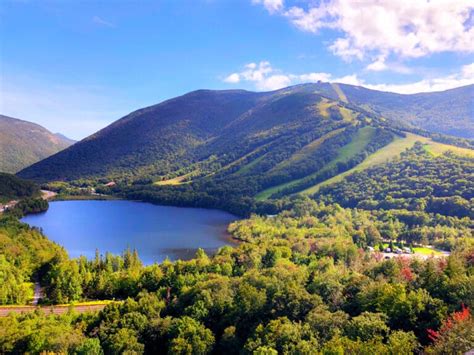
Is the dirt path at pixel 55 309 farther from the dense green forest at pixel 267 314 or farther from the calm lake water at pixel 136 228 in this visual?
the calm lake water at pixel 136 228

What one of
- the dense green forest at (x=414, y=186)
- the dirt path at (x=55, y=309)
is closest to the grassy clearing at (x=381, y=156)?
the dense green forest at (x=414, y=186)

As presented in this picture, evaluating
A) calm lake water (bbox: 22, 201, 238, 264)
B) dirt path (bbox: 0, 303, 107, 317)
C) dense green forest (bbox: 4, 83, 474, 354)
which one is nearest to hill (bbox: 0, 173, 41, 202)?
calm lake water (bbox: 22, 201, 238, 264)

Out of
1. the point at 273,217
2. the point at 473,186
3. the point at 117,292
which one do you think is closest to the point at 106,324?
the point at 117,292

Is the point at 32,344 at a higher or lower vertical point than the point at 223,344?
higher

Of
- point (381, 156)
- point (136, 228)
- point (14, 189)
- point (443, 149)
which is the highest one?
point (14, 189)

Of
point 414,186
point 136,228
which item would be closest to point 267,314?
point 136,228

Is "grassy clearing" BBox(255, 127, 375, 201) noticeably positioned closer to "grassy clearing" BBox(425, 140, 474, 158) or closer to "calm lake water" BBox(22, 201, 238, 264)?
"calm lake water" BBox(22, 201, 238, 264)

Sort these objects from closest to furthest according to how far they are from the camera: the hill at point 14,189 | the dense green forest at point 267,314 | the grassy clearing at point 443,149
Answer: the dense green forest at point 267,314 → the grassy clearing at point 443,149 → the hill at point 14,189

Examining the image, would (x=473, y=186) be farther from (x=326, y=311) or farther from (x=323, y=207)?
(x=326, y=311)

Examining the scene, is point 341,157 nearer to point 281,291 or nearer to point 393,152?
point 393,152
